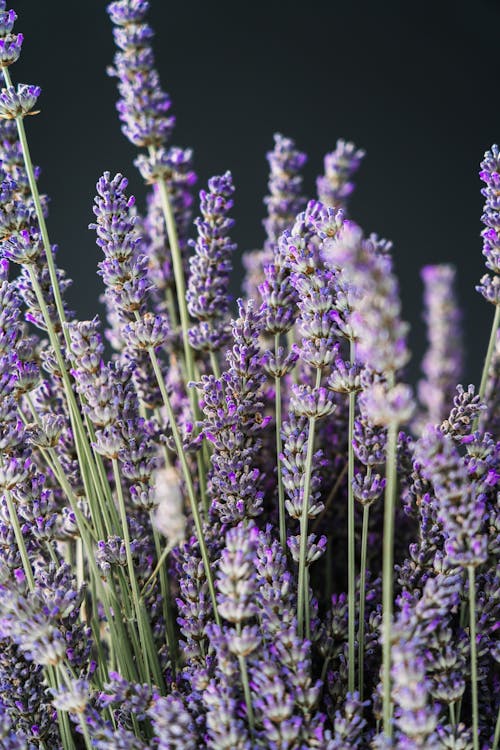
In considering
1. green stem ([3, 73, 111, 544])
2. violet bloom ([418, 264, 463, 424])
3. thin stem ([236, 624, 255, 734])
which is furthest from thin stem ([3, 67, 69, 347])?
violet bloom ([418, 264, 463, 424])

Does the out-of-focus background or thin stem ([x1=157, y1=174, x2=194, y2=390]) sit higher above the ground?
the out-of-focus background

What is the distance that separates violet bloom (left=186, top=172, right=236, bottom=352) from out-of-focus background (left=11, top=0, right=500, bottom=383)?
40.4 inches

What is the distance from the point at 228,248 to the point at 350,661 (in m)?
0.37

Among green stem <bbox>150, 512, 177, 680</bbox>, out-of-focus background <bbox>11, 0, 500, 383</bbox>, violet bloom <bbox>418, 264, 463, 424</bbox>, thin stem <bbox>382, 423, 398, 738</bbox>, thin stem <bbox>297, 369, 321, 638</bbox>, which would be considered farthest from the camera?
out-of-focus background <bbox>11, 0, 500, 383</bbox>

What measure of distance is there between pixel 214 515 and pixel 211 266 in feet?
0.73

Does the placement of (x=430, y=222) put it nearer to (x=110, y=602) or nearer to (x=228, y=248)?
(x=228, y=248)

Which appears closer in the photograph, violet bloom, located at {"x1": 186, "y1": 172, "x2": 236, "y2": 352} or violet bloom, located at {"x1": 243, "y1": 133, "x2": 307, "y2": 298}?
violet bloom, located at {"x1": 186, "y1": 172, "x2": 236, "y2": 352}

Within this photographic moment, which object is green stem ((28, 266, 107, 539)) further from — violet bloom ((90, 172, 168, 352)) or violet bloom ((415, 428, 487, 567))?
violet bloom ((415, 428, 487, 567))

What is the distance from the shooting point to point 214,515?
2.29 ft

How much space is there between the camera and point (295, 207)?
3.15 ft

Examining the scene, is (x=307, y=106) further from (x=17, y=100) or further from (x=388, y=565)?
(x=388, y=565)

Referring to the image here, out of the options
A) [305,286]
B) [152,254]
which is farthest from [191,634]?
[152,254]

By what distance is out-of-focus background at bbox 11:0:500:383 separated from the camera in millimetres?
1789

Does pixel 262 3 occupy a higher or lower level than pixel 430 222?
higher
